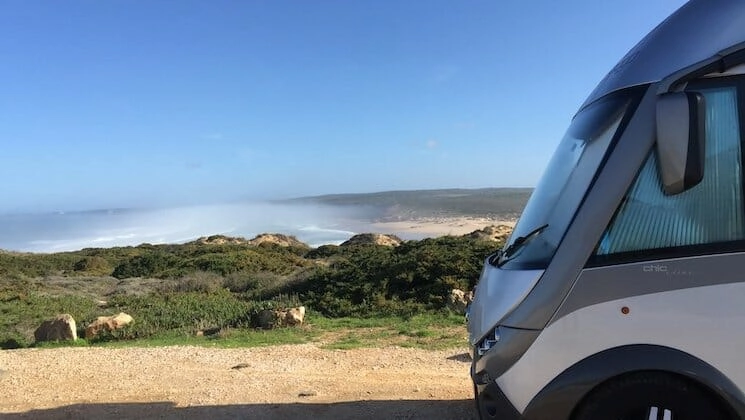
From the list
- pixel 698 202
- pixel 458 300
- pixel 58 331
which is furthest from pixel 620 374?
pixel 58 331

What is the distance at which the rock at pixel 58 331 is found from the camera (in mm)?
10031

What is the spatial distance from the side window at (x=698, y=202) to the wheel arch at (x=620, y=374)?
538mm

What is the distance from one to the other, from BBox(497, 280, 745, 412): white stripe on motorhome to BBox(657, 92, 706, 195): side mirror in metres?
0.58

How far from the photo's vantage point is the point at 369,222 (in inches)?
2557

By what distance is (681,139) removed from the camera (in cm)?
273

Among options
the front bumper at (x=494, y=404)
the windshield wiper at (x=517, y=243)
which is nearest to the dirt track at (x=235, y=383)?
the front bumper at (x=494, y=404)

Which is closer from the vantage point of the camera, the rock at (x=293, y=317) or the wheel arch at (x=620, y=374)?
the wheel arch at (x=620, y=374)

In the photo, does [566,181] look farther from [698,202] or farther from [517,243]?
[698,202]

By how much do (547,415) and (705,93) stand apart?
1.90 m

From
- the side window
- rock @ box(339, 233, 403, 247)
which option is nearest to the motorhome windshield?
the side window

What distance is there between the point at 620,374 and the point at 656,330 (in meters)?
0.29

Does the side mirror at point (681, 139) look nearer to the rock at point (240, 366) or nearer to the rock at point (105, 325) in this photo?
the rock at point (240, 366)

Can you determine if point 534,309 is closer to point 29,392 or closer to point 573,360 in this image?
point 573,360

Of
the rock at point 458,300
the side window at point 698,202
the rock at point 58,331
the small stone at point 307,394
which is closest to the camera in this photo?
the side window at point 698,202
